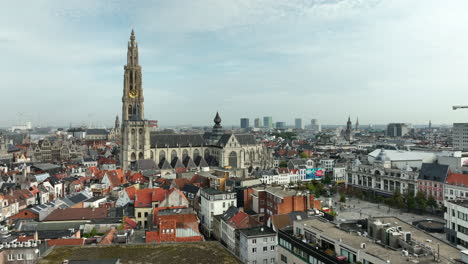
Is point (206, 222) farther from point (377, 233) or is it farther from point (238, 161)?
point (238, 161)

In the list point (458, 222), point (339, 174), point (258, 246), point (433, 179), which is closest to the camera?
point (258, 246)

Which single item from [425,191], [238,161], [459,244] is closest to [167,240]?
[459,244]

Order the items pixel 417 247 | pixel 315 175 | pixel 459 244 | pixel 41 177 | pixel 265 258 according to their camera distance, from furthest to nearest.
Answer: pixel 315 175, pixel 41 177, pixel 459 244, pixel 265 258, pixel 417 247

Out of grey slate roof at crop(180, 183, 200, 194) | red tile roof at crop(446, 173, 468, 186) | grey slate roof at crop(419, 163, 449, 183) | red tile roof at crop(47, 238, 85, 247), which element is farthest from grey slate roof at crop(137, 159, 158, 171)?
red tile roof at crop(446, 173, 468, 186)

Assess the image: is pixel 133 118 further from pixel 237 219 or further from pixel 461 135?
pixel 461 135

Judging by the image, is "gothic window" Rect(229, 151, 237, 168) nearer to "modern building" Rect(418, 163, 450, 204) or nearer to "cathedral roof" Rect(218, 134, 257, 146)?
"cathedral roof" Rect(218, 134, 257, 146)

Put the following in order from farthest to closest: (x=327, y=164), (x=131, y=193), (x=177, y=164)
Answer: (x=327, y=164) → (x=177, y=164) → (x=131, y=193)

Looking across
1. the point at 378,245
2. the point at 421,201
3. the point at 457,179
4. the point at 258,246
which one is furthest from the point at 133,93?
the point at 378,245
